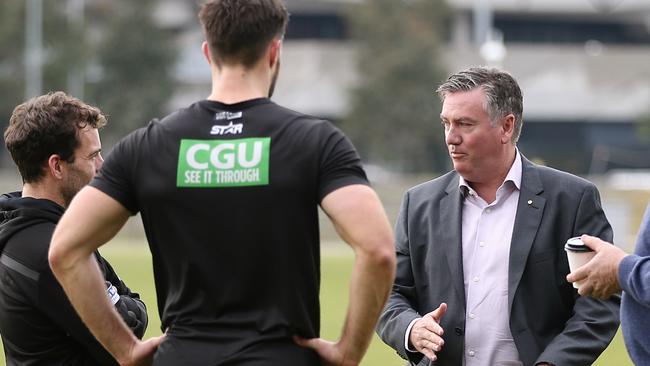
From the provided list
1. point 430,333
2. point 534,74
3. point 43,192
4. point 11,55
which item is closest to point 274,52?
point 43,192

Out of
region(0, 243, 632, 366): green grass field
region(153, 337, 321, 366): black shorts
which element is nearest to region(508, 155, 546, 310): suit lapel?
region(153, 337, 321, 366): black shorts

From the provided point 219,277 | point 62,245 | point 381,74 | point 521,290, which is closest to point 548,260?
point 521,290

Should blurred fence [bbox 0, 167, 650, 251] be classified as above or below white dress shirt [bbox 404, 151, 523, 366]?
below


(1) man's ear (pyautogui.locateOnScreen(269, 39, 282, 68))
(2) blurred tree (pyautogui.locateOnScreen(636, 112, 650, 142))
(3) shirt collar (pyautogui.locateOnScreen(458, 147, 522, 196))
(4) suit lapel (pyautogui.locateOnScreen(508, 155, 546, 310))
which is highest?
(1) man's ear (pyautogui.locateOnScreen(269, 39, 282, 68))

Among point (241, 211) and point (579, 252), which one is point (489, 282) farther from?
point (241, 211)

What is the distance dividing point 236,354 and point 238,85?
3.02ft

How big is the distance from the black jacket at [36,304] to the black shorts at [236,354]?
2.07 feet

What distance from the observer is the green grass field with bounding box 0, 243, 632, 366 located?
1433cm

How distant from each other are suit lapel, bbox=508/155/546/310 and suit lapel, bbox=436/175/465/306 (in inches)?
9.3

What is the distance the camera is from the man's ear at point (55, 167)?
5.16 m

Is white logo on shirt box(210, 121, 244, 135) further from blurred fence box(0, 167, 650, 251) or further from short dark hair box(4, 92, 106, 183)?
blurred fence box(0, 167, 650, 251)

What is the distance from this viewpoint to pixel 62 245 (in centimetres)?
431

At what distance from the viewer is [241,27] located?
426 cm

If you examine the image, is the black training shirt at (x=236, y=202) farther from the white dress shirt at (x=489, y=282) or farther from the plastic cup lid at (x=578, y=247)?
the white dress shirt at (x=489, y=282)
